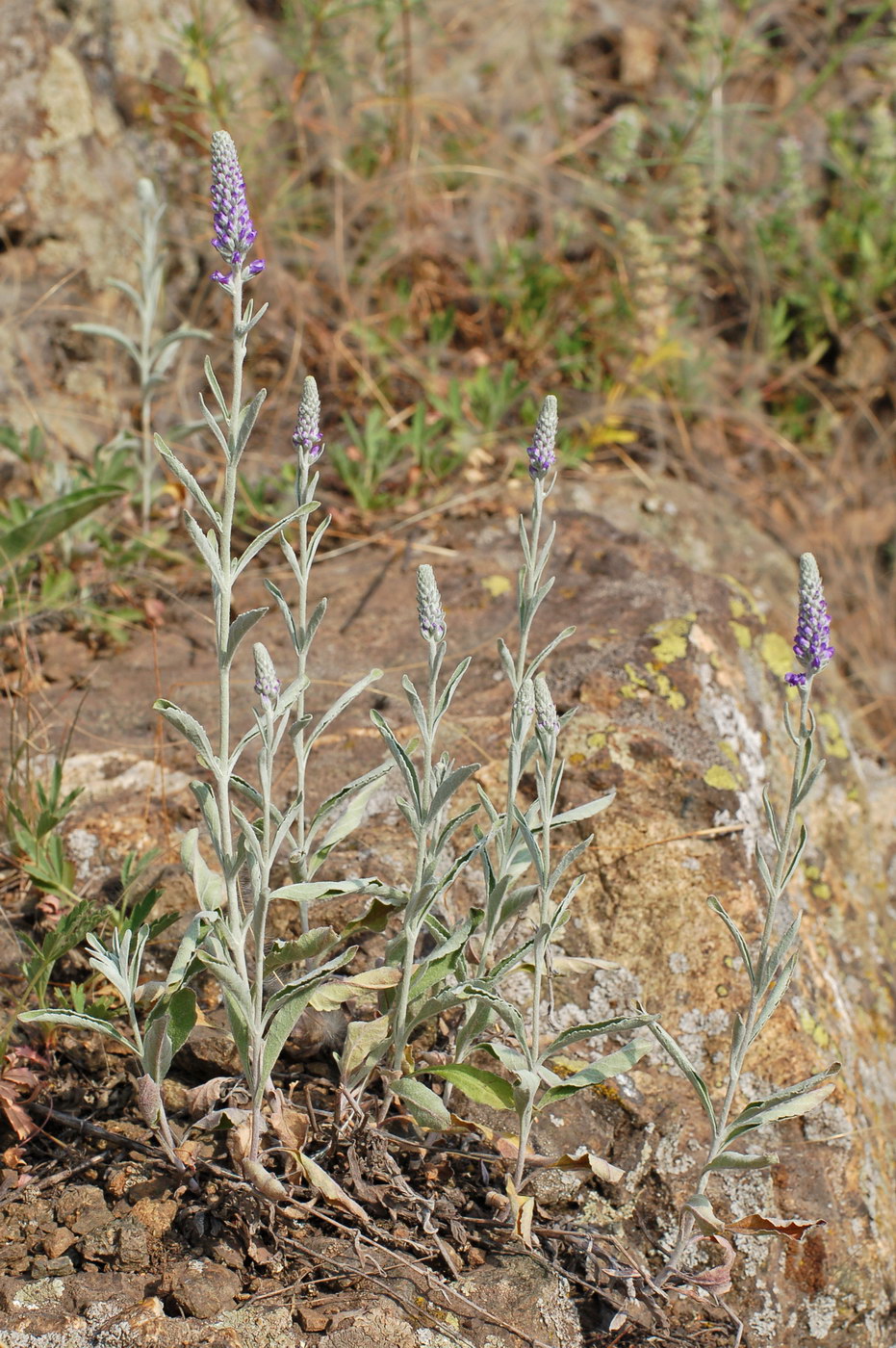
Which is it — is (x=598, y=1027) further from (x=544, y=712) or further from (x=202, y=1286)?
(x=202, y=1286)

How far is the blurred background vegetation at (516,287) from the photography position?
13.7 ft

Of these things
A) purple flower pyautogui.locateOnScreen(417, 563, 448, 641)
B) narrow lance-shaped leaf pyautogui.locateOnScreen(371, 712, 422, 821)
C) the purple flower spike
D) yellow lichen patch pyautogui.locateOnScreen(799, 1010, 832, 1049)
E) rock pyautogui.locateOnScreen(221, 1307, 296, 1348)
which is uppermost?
the purple flower spike

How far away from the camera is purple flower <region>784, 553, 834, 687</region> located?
188cm

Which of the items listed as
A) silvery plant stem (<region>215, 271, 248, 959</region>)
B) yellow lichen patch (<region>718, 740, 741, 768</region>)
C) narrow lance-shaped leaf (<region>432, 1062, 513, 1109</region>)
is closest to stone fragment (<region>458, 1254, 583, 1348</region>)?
narrow lance-shaped leaf (<region>432, 1062, 513, 1109</region>)

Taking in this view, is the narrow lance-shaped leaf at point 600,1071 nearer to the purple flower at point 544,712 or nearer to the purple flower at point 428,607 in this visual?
the purple flower at point 544,712

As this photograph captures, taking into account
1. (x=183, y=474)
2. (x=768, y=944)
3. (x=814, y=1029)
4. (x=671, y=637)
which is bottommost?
(x=814, y=1029)

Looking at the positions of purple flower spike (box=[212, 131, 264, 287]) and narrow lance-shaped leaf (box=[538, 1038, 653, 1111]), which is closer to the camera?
purple flower spike (box=[212, 131, 264, 287])

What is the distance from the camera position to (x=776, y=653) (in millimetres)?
3582

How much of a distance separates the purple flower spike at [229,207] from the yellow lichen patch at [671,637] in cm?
177

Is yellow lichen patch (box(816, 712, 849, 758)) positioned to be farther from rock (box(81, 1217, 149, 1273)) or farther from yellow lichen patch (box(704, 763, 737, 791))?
rock (box(81, 1217, 149, 1273))

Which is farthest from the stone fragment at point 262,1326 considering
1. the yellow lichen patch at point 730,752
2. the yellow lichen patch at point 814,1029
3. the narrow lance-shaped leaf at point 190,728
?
the yellow lichen patch at point 730,752

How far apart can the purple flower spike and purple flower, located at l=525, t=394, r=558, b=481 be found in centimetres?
59

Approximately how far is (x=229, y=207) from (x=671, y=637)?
1899 mm

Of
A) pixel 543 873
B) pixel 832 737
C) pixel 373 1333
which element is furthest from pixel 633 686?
pixel 373 1333
